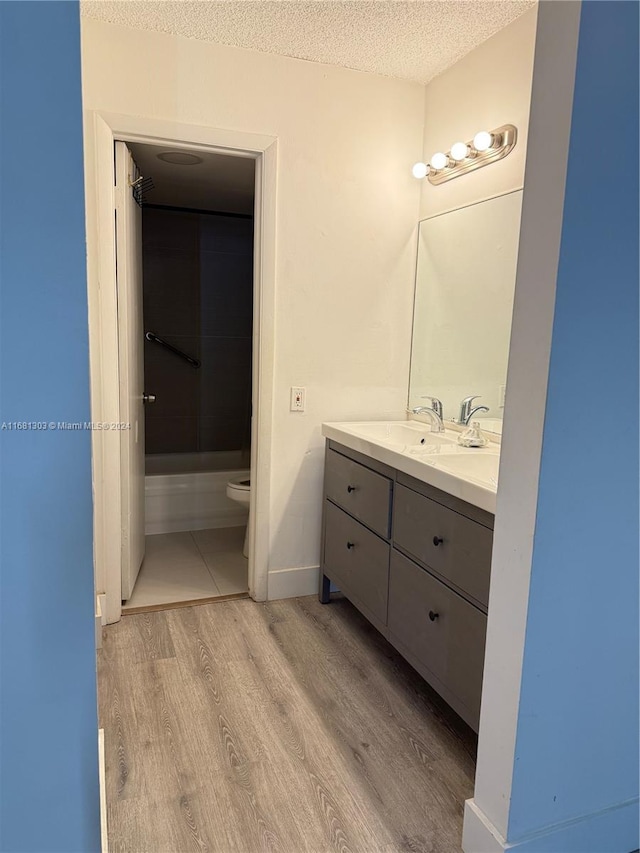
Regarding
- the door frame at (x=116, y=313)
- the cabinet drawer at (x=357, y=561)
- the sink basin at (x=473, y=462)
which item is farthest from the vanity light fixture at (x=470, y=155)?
the cabinet drawer at (x=357, y=561)

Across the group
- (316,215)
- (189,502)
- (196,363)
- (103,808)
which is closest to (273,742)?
(103,808)

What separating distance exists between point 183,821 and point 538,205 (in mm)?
1754

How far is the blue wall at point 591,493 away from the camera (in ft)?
4.08

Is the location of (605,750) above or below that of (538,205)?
below

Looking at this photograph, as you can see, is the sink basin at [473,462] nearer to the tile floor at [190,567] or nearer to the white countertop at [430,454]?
the white countertop at [430,454]

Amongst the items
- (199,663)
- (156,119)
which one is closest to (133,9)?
(156,119)

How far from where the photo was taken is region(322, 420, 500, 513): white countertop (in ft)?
6.05

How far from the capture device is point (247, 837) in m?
1.62

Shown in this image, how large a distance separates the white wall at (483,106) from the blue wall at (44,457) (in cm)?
189

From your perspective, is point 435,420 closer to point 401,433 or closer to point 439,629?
point 401,433

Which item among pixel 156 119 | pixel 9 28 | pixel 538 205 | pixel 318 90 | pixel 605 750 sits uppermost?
pixel 318 90

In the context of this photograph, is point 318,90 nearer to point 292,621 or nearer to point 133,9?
point 133,9

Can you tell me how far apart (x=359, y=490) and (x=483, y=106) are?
1676mm

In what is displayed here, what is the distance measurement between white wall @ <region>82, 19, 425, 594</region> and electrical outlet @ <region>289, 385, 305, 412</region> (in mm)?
30
